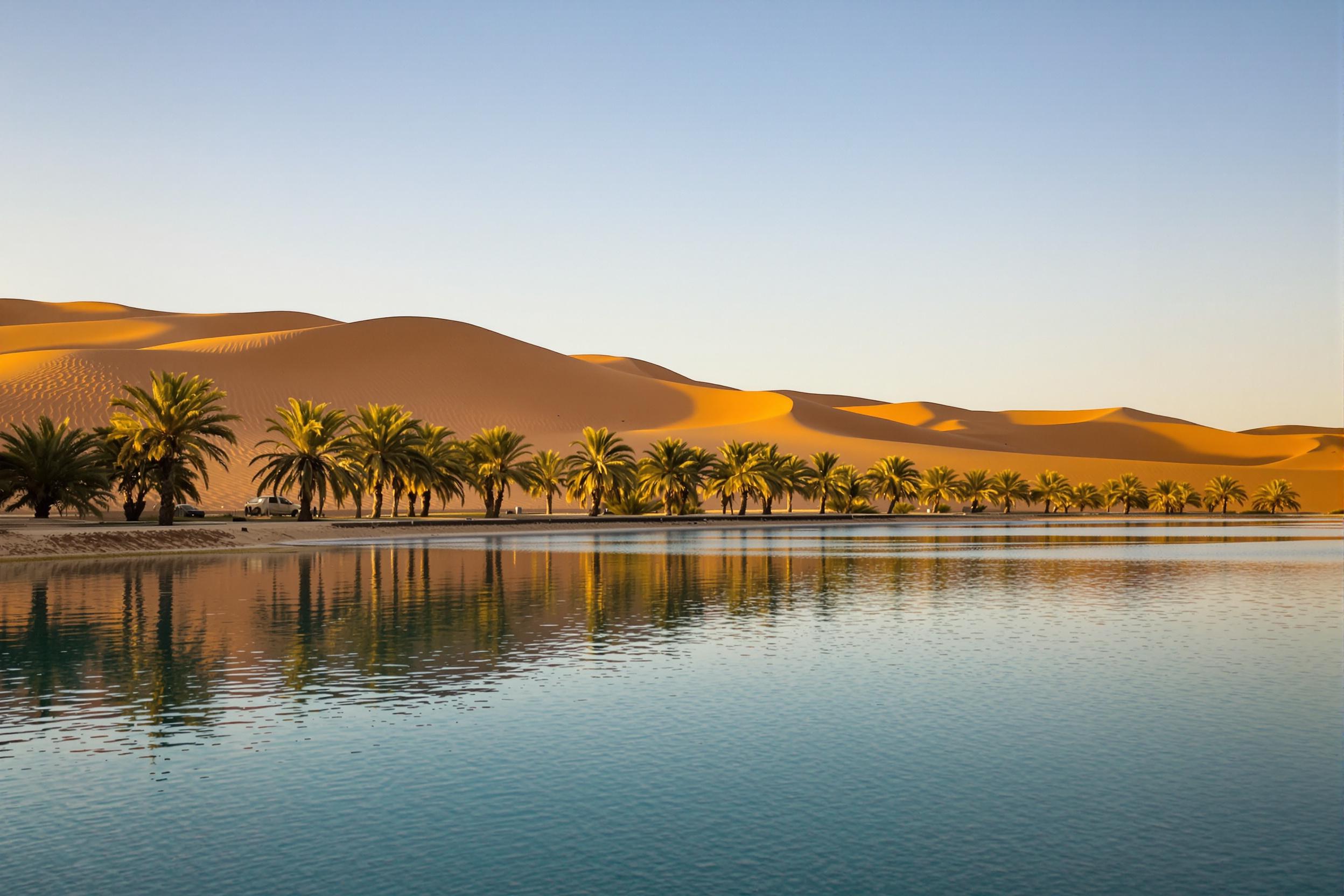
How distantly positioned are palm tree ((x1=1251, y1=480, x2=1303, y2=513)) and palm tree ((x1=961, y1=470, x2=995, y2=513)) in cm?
5734

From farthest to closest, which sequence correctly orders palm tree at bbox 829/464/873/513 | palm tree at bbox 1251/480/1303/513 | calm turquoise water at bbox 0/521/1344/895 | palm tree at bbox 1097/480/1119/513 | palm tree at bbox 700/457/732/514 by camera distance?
palm tree at bbox 1251/480/1303/513, palm tree at bbox 1097/480/1119/513, palm tree at bbox 829/464/873/513, palm tree at bbox 700/457/732/514, calm turquoise water at bbox 0/521/1344/895

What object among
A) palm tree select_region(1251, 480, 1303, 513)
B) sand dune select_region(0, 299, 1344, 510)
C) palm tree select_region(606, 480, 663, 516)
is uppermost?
sand dune select_region(0, 299, 1344, 510)

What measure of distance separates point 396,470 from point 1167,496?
117 metres

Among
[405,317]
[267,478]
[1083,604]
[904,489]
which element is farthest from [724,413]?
[1083,604]

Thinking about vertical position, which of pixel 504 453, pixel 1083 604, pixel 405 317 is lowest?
pixel 1083 604

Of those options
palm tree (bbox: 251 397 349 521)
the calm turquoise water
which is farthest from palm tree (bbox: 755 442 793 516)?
the calm turquoise water

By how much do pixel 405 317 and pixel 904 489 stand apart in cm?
9709

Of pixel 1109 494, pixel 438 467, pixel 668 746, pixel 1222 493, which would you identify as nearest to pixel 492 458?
pixel 438 467

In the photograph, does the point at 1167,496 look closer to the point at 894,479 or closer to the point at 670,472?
the point at 894,479

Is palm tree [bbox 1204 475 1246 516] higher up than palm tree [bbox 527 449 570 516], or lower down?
lower down

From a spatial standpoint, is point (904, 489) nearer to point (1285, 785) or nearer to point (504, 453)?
point (504, 453)

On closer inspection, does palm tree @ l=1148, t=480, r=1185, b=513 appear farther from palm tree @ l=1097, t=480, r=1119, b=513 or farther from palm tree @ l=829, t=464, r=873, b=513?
palm tree @ l=829, t=464, r=873, b=513

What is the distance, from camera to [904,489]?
116188 millimetres

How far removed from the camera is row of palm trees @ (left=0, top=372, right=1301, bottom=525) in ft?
173
